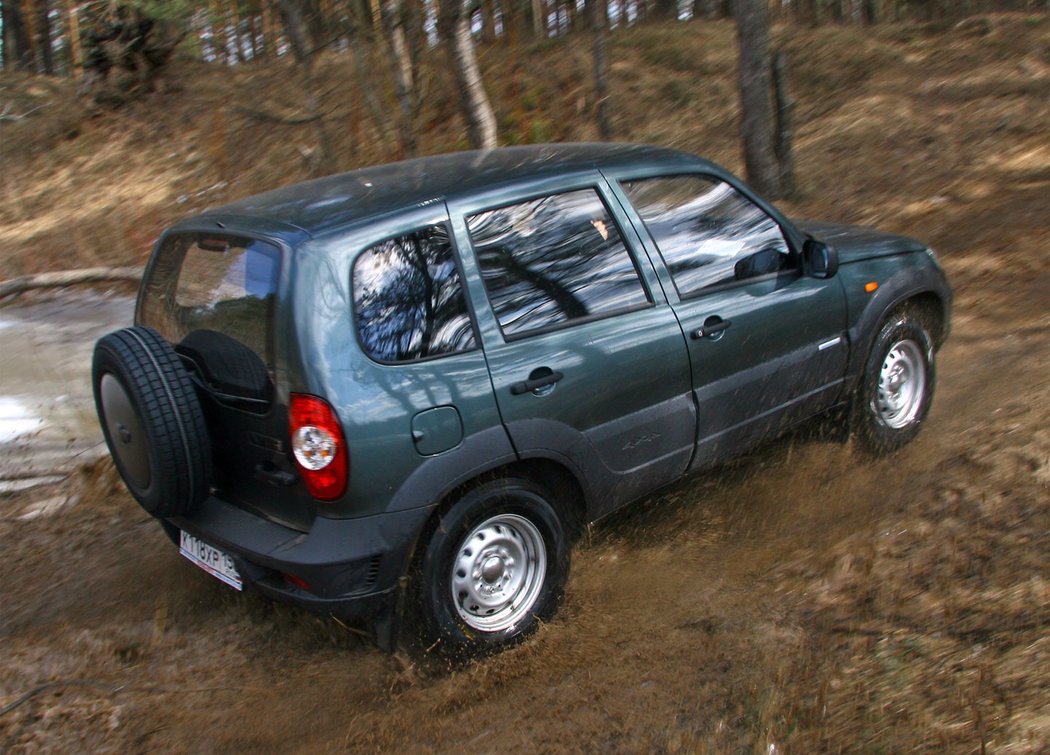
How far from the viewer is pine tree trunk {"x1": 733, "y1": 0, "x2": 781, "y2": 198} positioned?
9609 millimetres

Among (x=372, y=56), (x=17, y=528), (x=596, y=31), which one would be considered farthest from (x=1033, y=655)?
(x=372, y=56)

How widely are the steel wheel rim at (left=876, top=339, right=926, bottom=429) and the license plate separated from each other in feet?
10.4

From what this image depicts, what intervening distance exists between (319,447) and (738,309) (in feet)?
6.32

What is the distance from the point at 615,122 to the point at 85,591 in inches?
422

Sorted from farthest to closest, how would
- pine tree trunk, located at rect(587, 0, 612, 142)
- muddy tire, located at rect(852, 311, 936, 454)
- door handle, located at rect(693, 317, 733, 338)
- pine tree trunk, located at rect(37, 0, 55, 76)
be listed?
pine tree trunk, located at rect(37, 0, 55, 76), pine tree trunk, located at rect(587, 0, 612, 142), muddy tire, located at rect(852, 311, 936, 454), door handle, located at rect(693, 317, 733, 338)

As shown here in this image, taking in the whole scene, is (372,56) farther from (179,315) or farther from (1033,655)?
(1033,655)

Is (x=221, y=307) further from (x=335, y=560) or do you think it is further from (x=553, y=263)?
(x=553, y=263)

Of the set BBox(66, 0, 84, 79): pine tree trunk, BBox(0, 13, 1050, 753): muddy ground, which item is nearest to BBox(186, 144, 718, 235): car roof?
BBox(0, 13, 1050, 753): muddy ground

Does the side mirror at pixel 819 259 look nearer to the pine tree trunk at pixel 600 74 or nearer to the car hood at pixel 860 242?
the car hood at pixel 860 242

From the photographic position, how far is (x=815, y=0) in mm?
19016

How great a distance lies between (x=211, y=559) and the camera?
3.64 m

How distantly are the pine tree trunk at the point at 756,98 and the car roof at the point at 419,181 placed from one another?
585 centimetres

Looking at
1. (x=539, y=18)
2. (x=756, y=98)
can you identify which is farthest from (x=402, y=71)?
(x=539, y=18)

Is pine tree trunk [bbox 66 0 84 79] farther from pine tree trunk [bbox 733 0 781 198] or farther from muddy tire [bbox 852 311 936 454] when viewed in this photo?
muddy tire [bbox 852 311 936 454]
